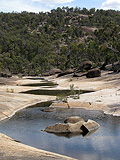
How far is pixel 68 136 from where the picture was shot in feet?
80.1

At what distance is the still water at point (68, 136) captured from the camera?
2005cm

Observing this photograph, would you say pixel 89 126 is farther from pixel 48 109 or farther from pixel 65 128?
pixel 48 109

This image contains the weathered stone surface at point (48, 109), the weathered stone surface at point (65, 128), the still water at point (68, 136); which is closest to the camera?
the still water at point (68, 136)

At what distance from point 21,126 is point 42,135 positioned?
180 inches

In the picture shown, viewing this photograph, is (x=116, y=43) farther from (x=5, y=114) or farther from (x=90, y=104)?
(x=5, y=114)

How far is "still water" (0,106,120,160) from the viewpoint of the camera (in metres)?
20.0

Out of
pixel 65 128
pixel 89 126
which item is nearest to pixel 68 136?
pixel 65 128

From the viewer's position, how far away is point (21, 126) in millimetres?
28359

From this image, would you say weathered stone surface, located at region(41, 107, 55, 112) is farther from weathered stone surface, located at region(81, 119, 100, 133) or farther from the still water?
weathered stone surface, located at region(81, 119, 100, 133)

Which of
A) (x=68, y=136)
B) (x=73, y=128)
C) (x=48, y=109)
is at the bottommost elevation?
(x=48, y=109)

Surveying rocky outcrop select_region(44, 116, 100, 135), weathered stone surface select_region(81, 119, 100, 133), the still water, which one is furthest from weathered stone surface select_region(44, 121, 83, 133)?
the still water

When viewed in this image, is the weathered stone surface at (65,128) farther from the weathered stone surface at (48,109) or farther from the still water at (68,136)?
the weathered stone surface at (48,109)

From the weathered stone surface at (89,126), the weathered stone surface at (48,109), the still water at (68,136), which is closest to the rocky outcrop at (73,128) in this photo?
the weathered stone surface at (89,126)

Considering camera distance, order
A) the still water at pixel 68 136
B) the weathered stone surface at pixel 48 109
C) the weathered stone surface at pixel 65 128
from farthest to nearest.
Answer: the weathered stone surface at pixel 48 109, the weathered stone surface at pixel 65 128, the still water at pixel 68 136
